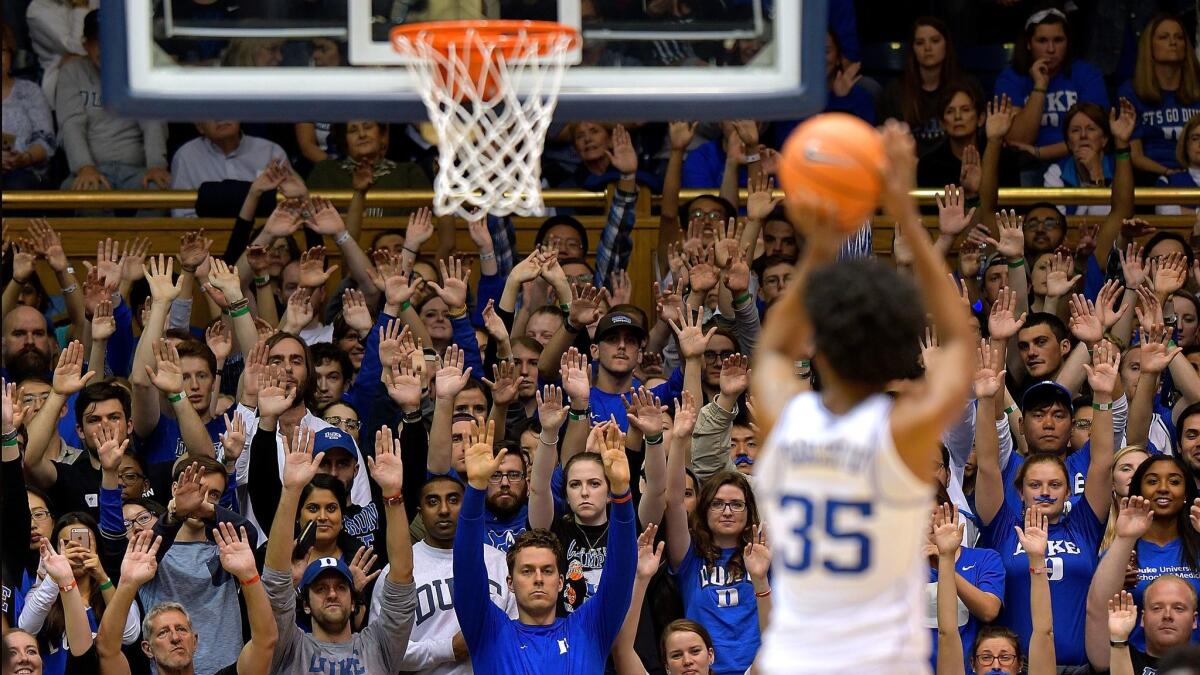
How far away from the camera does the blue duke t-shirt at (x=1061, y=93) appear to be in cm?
1124

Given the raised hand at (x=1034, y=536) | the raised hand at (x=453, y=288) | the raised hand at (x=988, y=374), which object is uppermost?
the raised hand at (x=453, y=288)

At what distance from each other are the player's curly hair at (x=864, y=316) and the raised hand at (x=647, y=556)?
348 centimetres

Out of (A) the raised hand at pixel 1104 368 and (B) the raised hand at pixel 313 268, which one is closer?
(A) the raised hand at pixel 1104 368

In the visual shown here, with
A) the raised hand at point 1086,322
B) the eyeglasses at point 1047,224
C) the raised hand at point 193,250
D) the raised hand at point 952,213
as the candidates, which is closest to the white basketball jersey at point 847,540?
the raised hand at point 1086,322

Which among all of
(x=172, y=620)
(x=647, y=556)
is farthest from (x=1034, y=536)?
Answer: (x=172, y=620)

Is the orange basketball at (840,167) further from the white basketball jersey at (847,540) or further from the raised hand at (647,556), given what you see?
the raised hand at (647,556)

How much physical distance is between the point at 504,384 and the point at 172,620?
207 centimetres

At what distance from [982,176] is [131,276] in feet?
15.5

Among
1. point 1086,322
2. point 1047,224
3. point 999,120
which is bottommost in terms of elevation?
point 1086,322

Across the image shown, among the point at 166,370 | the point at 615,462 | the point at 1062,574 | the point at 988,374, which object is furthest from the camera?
the point at 166,370

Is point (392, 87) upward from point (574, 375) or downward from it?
upward

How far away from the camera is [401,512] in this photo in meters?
7.14

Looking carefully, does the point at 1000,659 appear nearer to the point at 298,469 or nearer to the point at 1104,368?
the point at 1104,368

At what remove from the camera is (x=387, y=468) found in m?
7.22
